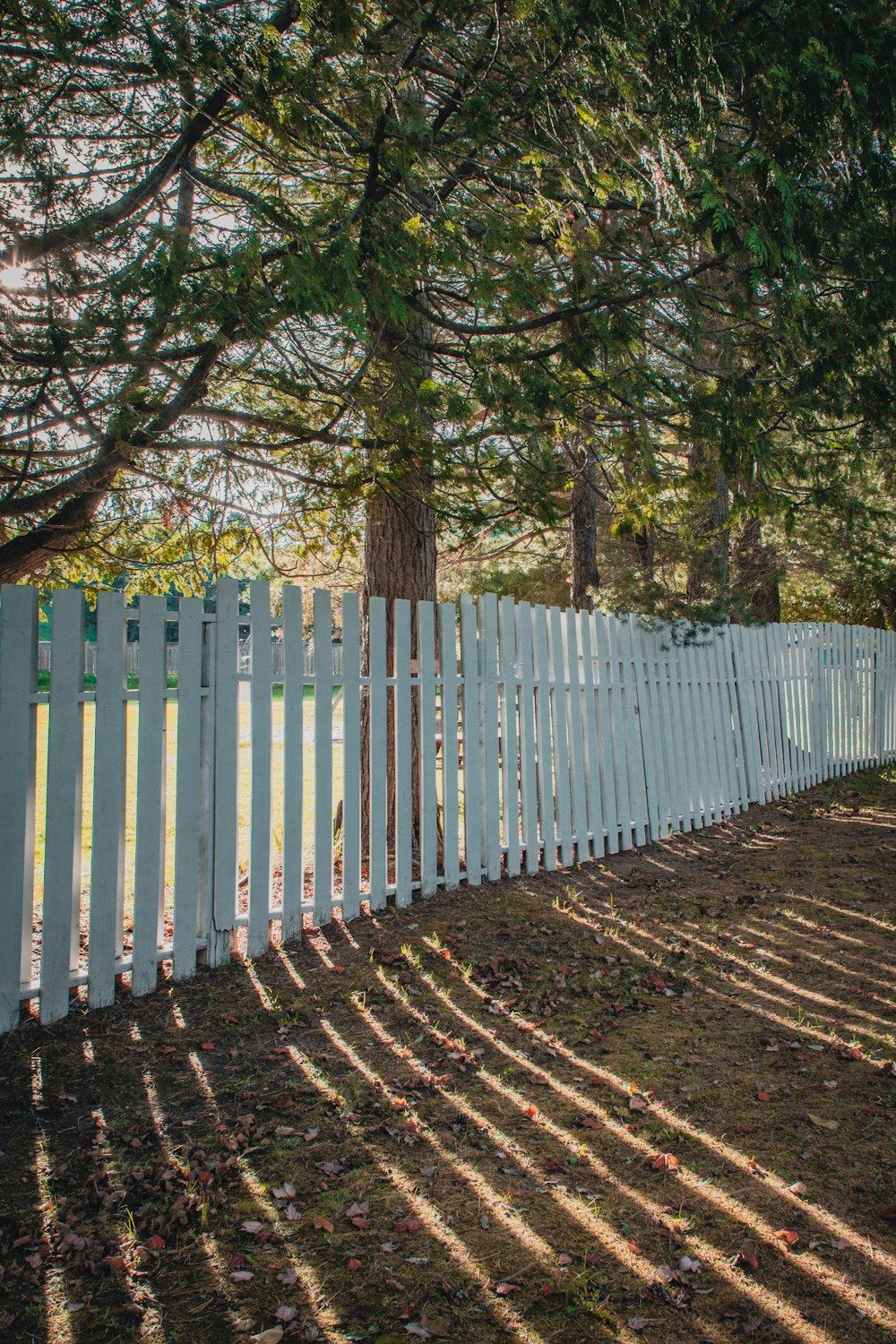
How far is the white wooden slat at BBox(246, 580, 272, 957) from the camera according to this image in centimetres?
457

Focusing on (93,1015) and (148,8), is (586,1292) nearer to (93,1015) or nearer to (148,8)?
(93,1015)

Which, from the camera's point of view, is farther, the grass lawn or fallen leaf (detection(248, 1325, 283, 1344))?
the grass lawn

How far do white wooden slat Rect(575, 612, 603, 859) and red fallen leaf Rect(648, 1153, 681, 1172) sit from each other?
4.28m

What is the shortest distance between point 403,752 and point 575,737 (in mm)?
2135

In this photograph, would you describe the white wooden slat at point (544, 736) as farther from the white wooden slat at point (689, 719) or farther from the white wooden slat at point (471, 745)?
the white wooden slat at point (689, 719)

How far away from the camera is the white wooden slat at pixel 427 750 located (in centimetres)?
574

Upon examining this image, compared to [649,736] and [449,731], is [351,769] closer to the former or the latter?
[449,731]

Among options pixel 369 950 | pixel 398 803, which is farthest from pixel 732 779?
pixel 369 950

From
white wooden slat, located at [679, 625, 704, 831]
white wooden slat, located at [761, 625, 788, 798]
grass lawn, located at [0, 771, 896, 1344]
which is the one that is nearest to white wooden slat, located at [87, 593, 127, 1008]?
grass lawn, located at [0, 771, 896, 1344]

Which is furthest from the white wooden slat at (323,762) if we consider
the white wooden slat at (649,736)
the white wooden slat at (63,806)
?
the white wooden slat at (649,736)

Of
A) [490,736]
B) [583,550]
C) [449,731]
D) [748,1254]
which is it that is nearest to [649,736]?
[490,736]

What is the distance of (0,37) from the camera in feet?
11.5

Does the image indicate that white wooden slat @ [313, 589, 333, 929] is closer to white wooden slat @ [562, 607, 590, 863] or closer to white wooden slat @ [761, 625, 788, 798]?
white wooden slat @ [562, 607, 590, 863]

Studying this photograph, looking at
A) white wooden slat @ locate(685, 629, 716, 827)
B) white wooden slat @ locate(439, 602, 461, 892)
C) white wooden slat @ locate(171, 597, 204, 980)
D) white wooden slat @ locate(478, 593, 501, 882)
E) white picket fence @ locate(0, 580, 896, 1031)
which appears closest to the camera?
white picket fence @ locate(0, 580, 896, 1031)
